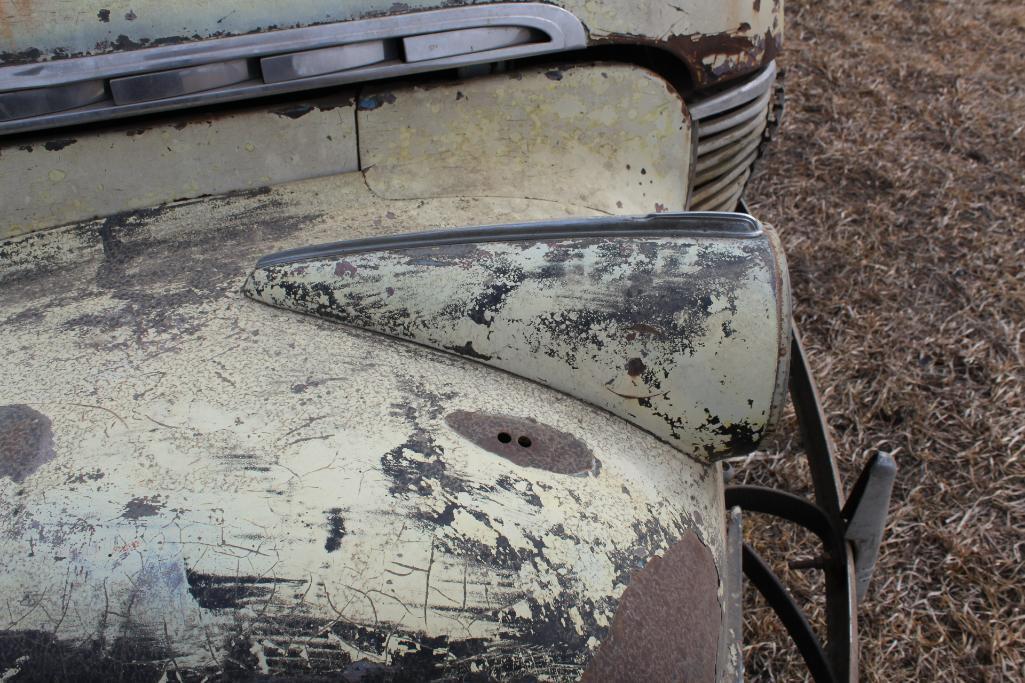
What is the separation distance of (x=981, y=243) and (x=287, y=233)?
2.80 meters

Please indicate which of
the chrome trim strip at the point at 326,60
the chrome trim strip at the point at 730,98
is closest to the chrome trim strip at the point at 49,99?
the chrome trim strip at the point at 326,60

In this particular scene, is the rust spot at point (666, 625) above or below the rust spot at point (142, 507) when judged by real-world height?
below

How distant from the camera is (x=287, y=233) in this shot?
1423 millimetres

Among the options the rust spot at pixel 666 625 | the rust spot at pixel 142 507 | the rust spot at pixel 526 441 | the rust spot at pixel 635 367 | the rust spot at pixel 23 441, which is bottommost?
the rust spot at pixel 666 625

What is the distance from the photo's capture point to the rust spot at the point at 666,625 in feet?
3.13

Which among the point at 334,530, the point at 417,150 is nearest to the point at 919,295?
the point at 417,150

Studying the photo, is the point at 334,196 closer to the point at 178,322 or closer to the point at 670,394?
the point at 178,322

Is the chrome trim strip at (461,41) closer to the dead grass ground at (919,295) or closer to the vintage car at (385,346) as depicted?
the vintage car at (385,346)

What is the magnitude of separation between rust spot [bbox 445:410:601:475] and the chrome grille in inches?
34.7

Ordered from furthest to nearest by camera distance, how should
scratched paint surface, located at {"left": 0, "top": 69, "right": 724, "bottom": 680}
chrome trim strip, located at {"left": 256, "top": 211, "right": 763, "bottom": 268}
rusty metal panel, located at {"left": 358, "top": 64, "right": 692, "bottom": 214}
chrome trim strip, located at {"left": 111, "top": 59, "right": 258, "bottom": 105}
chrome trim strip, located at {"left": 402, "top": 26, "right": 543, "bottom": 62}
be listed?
rusty metal panel, located at {"left": 358, "top": 64, "right": 692, "bottom": 214} → chrome trim strip, located at {"left": 402, "top": 26, "right": 543, "bottom": 62} → chrome trim strip, located at {"left": 111, "top": 59, "right": 258, "bottom": 105} → chrome trim strip, located at {"left": 256, "top": 211, "right": 763, "bottom": 268} → scratched paint surface, located at {"left": 0, "top": 69, "right": 724, "bottom": 680}

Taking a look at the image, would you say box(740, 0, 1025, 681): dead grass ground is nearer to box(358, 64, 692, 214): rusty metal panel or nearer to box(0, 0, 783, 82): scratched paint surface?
box(358, 64, 692, 214): rusty metal panel

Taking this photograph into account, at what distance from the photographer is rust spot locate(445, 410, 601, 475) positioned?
106 centimetres

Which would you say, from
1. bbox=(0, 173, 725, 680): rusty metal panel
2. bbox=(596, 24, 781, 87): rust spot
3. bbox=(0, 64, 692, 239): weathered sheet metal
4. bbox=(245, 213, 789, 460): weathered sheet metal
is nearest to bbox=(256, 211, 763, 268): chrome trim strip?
bbox=(245, 213, 789, 460): weathered sheet metal

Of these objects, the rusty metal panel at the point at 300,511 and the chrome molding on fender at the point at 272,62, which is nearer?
the rusty metal panel at the point at 300,511
